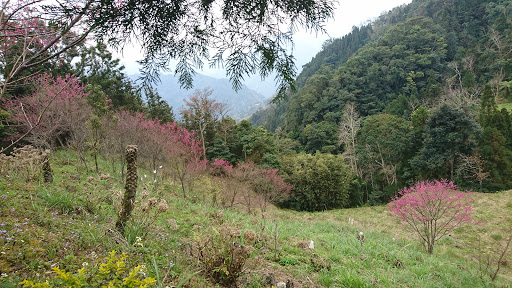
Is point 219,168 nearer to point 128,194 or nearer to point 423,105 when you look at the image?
point 128,194

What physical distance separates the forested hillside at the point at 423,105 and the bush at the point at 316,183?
4029mm

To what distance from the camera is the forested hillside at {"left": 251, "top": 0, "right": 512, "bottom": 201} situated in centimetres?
1538

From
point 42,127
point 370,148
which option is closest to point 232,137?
point 370,148

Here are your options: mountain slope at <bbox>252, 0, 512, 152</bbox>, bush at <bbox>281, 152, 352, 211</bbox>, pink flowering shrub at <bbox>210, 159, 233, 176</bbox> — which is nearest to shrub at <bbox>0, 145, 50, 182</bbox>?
pink flowering shrub at <bbox>210, 159, 233, 176</bbox>

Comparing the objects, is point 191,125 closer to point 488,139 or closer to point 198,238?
point 198,238

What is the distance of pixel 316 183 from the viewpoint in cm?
1752

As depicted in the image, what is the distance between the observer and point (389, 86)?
34656mm

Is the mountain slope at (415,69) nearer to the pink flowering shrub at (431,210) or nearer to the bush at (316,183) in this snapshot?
the bush at (316,183)

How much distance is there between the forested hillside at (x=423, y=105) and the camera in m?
15.4

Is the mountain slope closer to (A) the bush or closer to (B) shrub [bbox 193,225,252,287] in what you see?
(A) the bush

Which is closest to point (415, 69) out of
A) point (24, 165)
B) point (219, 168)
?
point (219, 168)

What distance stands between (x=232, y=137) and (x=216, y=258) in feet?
64.8

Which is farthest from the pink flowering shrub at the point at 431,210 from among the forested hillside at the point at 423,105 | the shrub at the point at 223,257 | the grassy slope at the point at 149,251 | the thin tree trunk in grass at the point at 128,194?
the thin tree trunk in grass at the point at 128,194

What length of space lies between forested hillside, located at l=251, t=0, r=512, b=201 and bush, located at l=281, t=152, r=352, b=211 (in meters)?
4.03
